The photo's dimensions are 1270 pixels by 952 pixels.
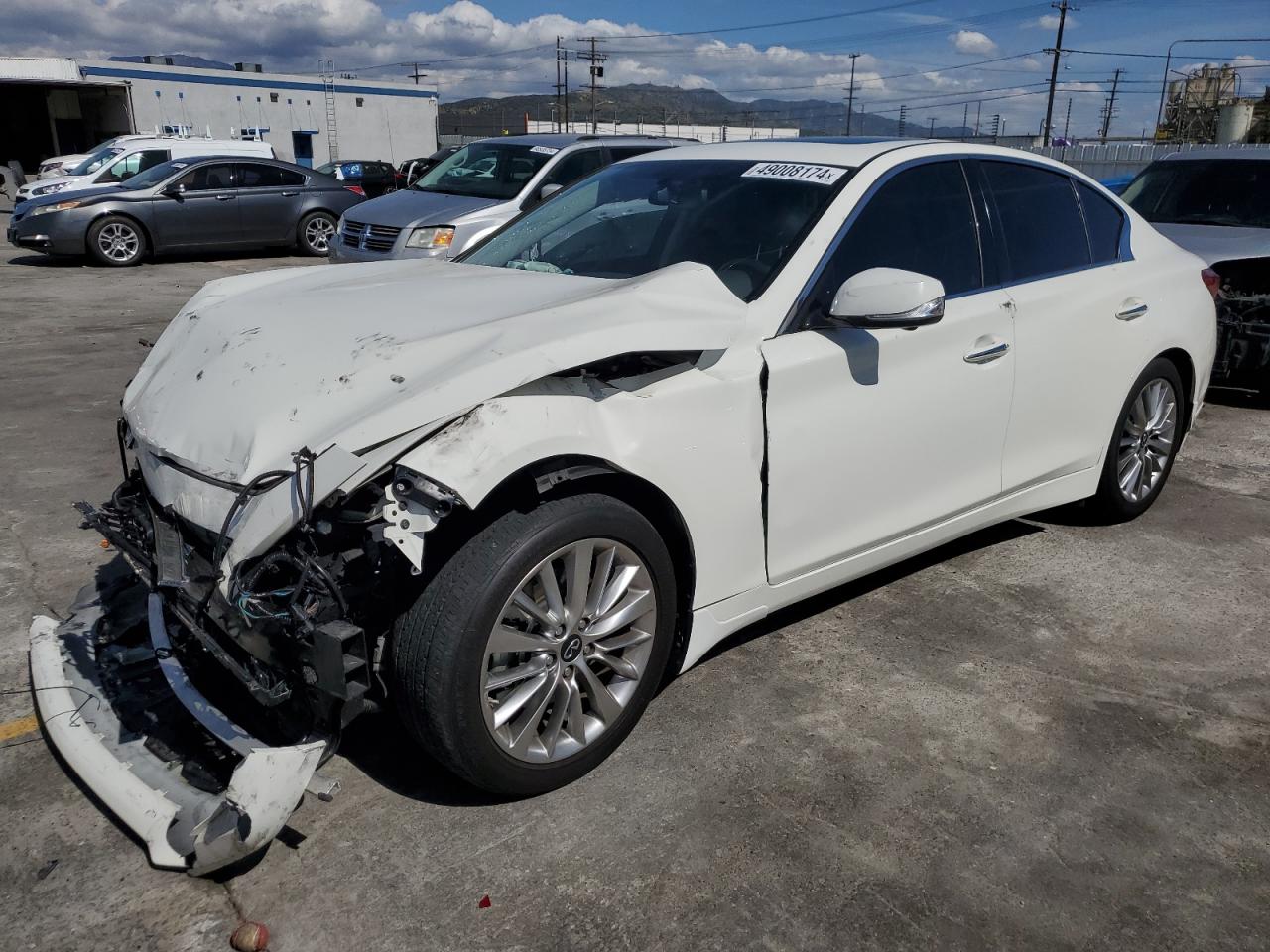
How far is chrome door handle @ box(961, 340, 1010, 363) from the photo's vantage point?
368cm

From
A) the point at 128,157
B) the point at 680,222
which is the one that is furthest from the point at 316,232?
the point at 680,222

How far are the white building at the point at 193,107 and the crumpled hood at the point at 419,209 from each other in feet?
123

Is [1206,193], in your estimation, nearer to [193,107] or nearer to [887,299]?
[887,299]

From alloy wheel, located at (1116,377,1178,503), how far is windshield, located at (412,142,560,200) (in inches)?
286

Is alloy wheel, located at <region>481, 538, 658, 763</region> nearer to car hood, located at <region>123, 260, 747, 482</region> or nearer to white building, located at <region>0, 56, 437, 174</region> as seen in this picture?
car hood, located at <region>123, 260, 747, 482</region>

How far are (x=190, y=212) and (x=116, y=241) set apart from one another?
1.13 meters

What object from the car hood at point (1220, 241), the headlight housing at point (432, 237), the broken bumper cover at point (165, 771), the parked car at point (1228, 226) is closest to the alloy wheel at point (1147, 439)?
the parked car at point (1228, 226)

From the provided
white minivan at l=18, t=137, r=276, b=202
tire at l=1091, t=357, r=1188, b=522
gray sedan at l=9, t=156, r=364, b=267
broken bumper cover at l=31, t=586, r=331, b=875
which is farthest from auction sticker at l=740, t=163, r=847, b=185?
white minivan at l=18, t=137, r=276, b=202

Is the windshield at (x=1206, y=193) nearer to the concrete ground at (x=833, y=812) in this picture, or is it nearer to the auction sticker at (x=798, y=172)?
the concrete ground at (x=833, y=812)

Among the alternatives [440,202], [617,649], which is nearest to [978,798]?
[617,649]

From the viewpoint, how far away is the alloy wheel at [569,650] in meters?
2.67

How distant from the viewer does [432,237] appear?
9930 millimetres

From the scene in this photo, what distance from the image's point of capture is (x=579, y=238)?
3.95 meters

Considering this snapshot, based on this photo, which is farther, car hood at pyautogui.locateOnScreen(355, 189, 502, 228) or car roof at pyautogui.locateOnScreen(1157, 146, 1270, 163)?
car hood at pyautogui.locateOnScreen(355, 189, 502, 228)
